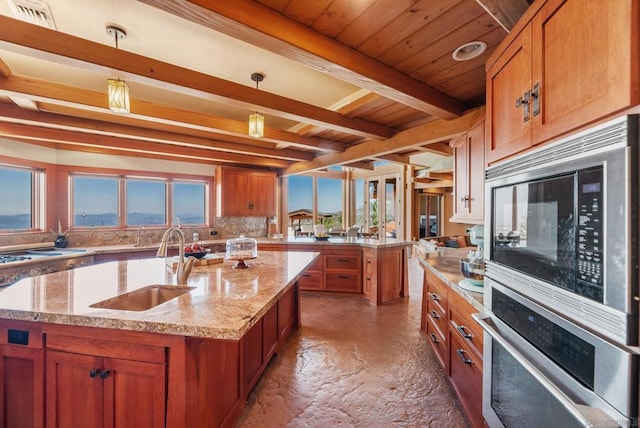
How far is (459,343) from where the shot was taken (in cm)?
183

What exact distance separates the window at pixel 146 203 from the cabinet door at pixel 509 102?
519 centimetres

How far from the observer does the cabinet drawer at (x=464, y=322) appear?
1532 millimetres


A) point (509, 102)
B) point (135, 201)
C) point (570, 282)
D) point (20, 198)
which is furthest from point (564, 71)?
point (20, 198)

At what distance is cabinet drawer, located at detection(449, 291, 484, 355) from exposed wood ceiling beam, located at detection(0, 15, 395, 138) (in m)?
2.02

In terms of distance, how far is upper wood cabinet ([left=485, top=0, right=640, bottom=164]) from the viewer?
68cm

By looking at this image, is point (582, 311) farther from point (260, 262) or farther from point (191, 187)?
point (191, 187)

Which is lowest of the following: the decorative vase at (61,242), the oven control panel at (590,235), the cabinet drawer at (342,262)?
the cabinet drawer at (342,262)

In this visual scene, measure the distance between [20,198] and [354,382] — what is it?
4.93m

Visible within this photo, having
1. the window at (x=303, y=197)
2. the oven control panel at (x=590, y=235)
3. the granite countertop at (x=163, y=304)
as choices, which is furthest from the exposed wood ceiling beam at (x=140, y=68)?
the window at (x=303, y=197)

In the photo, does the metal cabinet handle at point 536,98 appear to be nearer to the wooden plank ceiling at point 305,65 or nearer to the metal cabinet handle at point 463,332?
the wooden plank ceiling at point 305,65

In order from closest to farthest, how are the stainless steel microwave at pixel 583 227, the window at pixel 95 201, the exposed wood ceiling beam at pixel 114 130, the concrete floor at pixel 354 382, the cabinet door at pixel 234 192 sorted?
the stainless steel microwave at pixel 583 227, the concrete floor at pixel 354 382, the exposed wood ceiling beam at pixel 114 130, the window at pixel 95 201, the cabinet door at pixel 234 192

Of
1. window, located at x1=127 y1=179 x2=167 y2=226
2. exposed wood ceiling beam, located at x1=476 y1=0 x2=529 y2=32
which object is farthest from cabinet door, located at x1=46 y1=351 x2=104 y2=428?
window, located at x1=127 y1=179 x2=167 y2=226

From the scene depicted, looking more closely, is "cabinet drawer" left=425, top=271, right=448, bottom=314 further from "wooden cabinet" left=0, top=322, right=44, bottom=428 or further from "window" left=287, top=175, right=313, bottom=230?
"window" left=287, top=175, right=313, bottom=230

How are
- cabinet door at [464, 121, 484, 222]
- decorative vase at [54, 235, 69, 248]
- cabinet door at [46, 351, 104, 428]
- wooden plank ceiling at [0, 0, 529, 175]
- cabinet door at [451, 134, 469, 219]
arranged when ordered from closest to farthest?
cabinet door at [46, 351, 104, 428] < wooden plank ceiling at [0, 0, 529, 175] < cabinet door at [464, 121, 484, 222] < cabinet door at [451, 134, 469, 219] < decorative vase at [54, 235, 69, 248]
